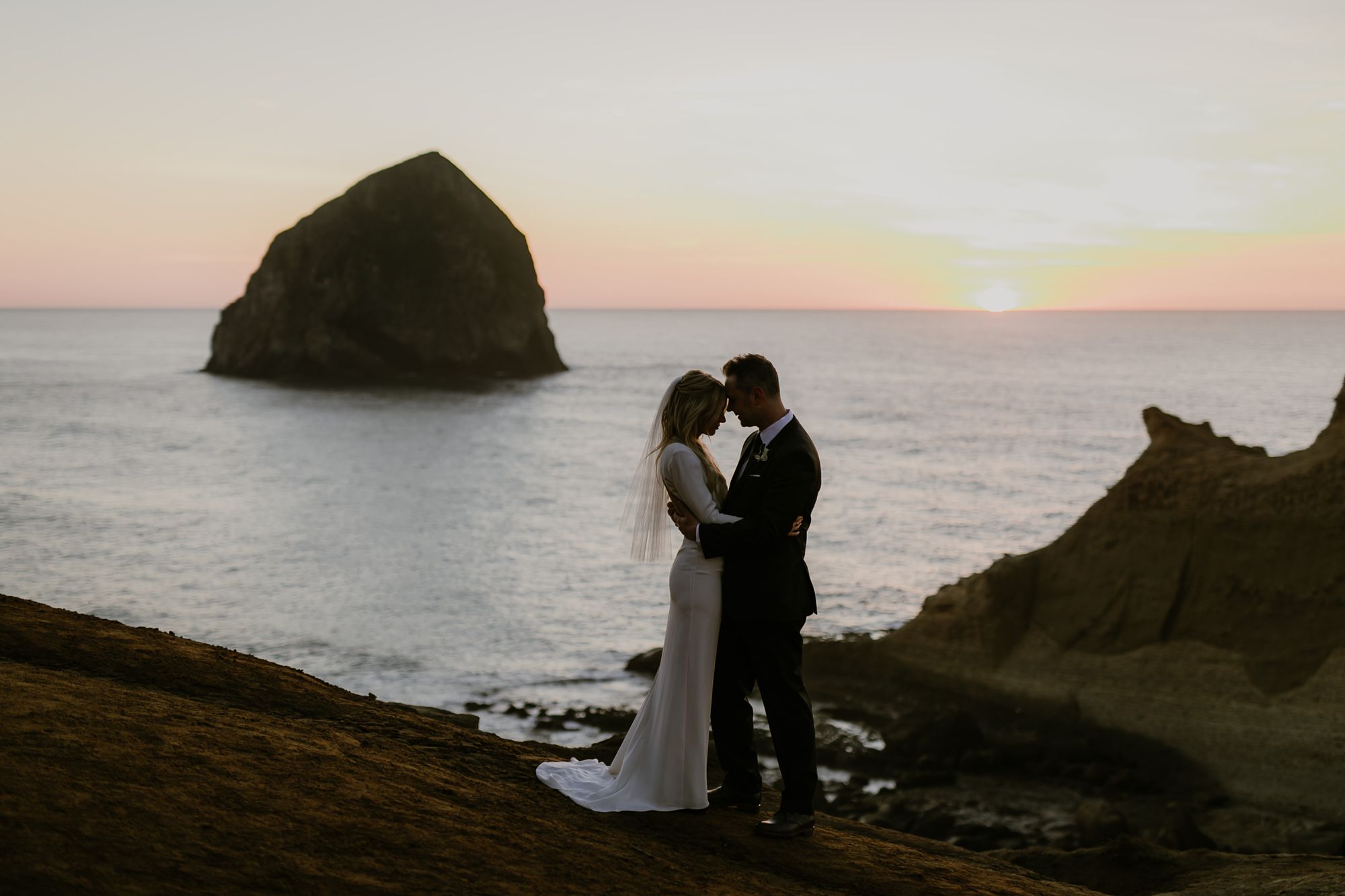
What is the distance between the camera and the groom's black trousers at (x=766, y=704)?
6.49 meters

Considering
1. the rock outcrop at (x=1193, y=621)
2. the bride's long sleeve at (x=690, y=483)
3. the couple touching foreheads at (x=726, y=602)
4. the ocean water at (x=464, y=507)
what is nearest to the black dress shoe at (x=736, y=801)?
the couple touching foreheads at (x=726, y=602)

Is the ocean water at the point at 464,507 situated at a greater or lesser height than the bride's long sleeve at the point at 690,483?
lesser

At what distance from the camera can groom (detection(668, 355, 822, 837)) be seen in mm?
6312

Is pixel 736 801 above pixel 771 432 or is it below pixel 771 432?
below

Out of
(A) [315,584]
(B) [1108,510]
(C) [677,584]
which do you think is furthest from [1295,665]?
(A) [315,584]

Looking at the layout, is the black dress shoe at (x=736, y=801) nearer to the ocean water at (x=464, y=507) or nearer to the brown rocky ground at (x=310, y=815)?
the brown rocky ground at (x=310, y=815)

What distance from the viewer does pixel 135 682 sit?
309 inches

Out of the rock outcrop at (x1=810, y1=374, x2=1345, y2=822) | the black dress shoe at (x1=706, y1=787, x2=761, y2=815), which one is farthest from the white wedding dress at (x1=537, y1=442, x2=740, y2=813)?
the rock outcrop at (x1=810, y1=374, x2=1345, y2=822)

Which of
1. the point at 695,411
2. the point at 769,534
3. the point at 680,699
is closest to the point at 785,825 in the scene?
the point at 680,699

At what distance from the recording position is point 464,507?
4172 centimetres

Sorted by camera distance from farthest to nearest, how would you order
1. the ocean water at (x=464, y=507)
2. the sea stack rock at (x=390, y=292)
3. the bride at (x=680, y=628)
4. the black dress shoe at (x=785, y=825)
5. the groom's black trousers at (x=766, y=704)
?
the sea stack rock at (x=390, y=292)
the ocean water at (x=464, y=507)
the black dress shoe at (x=785, y=825)
the groom's black trousers at (x=766, y=704)
the bride at (x=680, y=628)

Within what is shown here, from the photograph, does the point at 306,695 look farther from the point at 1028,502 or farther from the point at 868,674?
the point at 1028,502

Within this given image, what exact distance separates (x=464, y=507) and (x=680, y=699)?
3598 centimetres

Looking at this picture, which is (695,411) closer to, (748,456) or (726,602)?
(748,456)
